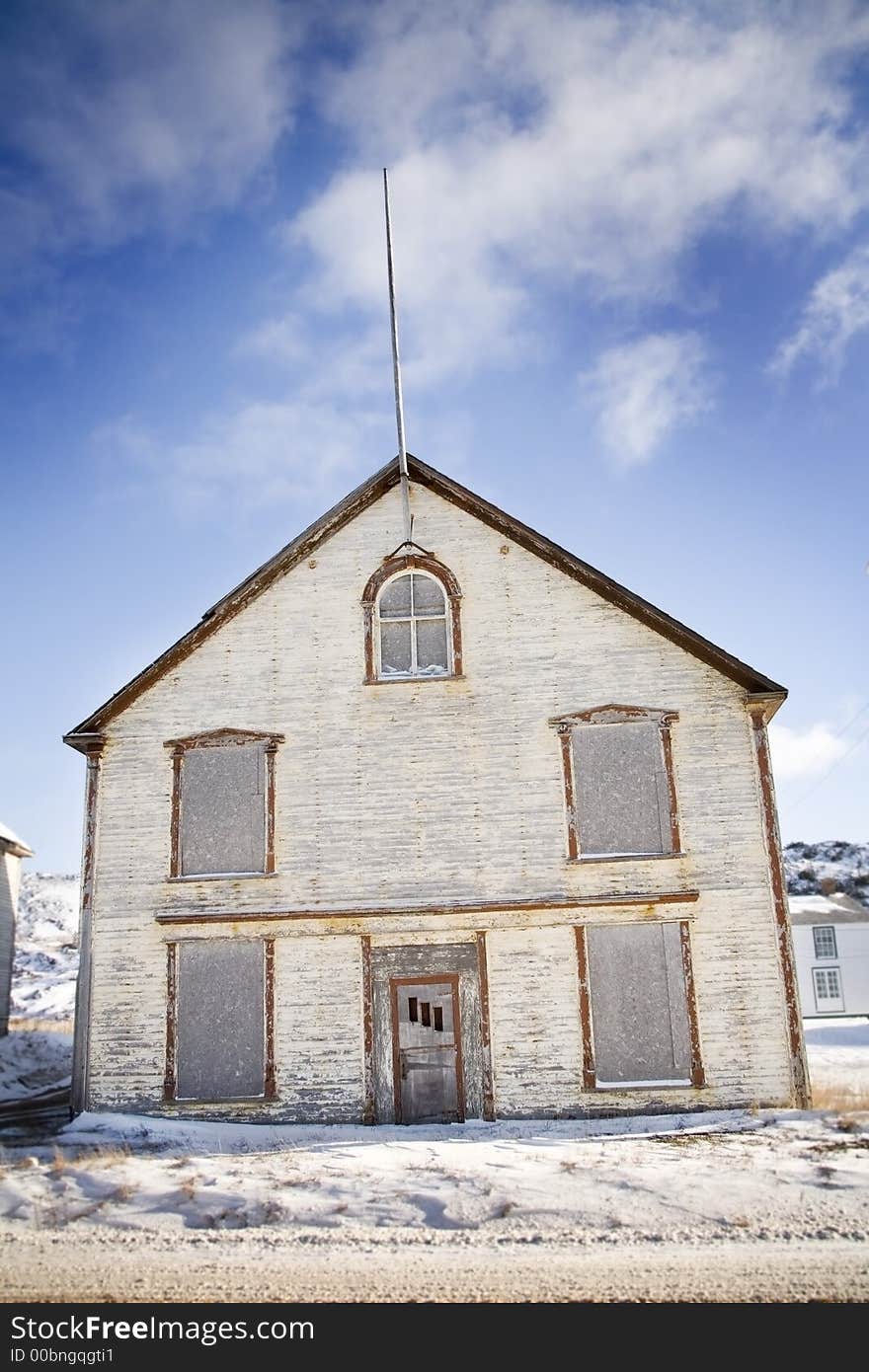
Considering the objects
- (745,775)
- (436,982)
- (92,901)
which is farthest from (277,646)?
(745,775)

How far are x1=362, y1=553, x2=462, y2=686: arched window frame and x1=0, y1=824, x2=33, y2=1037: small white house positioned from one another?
14.4 m

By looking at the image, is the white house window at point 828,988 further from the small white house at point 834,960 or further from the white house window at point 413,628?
the white house window at point 413,628

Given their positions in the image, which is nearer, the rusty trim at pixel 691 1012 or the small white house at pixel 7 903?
the rusty trim at pixel 691 1012

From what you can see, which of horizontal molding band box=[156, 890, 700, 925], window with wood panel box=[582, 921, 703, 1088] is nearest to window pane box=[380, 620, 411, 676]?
horizontal molding band box=[156, 890, 700, 925]

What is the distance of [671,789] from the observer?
574 inches

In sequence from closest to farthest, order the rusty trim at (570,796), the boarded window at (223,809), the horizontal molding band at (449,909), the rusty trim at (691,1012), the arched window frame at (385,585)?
the rusty trim at (691,1012) < the horizontal molding band at (449,909) < the rusty trim at (570,796) < the boarded window at (223,809) < the arched window frame at (385,585)

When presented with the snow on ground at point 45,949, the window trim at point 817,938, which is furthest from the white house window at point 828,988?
the snow on ground at point 45,949

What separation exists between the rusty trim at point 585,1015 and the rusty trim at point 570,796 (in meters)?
1.14

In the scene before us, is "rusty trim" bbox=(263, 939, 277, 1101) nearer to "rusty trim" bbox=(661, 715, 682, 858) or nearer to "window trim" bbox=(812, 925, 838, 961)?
"rusty trim" bbox=(661, 715, 682, 858)

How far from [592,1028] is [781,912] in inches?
123

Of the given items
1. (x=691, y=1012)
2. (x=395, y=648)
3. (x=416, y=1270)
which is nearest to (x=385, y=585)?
(x=395, y=648)

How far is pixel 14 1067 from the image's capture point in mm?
21375

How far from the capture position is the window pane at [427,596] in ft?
51.6
